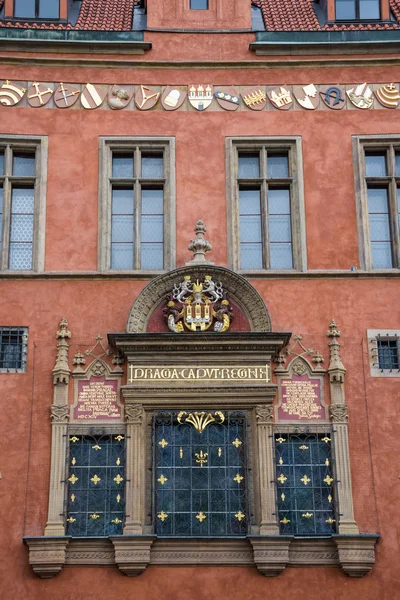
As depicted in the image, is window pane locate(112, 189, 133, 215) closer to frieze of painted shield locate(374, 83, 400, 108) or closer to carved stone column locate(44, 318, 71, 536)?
carved stone column locate(44, 318, 71, 536)

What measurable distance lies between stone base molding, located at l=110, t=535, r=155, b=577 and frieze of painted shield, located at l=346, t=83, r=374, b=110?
→ 26.2 feet

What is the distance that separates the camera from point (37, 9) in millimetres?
19078

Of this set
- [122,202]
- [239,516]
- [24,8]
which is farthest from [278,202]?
[24,8]

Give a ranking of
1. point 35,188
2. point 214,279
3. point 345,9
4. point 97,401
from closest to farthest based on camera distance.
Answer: point 97,401 → point 214,279 → point 35,188 → point 345,9

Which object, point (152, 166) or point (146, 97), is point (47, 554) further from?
point (146, 97)

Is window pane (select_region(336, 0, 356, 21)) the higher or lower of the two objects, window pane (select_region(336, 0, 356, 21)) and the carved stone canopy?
the higher

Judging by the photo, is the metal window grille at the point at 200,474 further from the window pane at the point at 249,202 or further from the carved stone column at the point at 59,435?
the window pane at the point at 249,202

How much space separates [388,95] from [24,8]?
690cm

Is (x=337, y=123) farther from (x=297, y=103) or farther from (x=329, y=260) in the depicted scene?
(x=329, y=260)

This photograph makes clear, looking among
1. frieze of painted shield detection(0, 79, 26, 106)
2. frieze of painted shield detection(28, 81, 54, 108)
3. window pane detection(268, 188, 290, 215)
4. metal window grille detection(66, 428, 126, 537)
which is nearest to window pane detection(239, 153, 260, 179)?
window pane detection(268, 188, 290, 215)

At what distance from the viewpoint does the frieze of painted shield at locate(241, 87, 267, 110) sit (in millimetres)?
17453

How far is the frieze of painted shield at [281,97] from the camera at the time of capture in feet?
57.3

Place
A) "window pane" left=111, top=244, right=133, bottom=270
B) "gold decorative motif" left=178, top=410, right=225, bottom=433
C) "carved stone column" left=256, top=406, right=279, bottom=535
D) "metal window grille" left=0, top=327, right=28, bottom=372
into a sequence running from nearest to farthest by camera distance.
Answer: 1. "carved stone column" left=256, top=406, right=279, bottom=535
2. "gold decorative motif" left=178, top=410, right=225, bottom=433
3. "metal window grille" left=0, top=327, right=28, bottom=372
4. "window pane" left=111, top=244, right=133, bottom=270

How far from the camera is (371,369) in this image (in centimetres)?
1609
